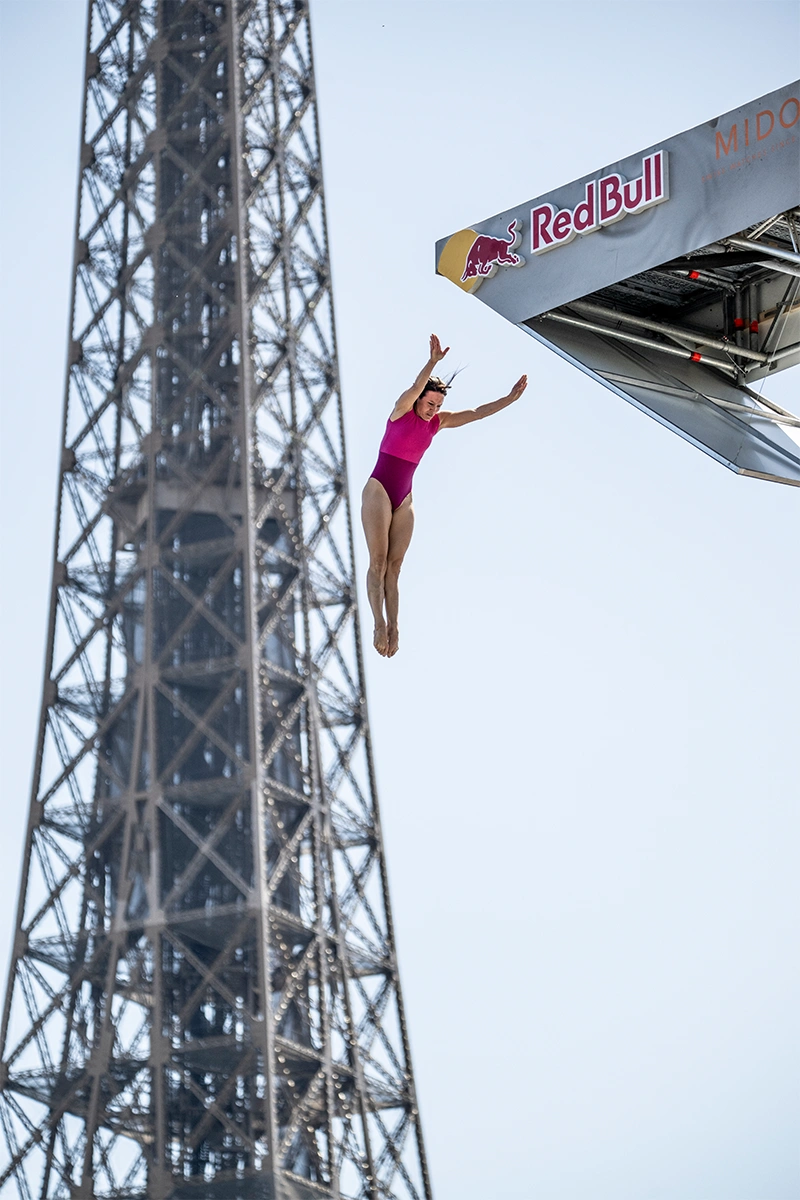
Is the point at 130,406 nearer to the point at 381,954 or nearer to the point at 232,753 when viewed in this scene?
the point at 232,753

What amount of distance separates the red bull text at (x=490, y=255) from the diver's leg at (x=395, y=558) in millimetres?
6549

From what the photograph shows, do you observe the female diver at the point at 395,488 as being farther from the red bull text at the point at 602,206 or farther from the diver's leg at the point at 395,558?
the red bull text at the point at 602,206

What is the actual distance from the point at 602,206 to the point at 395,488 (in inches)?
268

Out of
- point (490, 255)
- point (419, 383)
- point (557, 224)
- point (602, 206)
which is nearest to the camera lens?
point (419, 383)

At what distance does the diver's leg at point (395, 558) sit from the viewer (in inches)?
711

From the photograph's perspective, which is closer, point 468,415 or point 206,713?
point 468,415

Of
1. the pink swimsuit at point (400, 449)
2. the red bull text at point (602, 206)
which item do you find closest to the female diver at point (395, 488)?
the pink swimsuit at point (400, 449)

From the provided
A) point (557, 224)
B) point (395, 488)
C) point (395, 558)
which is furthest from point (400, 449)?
point (557, 224)

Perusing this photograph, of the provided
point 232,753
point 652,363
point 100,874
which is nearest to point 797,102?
point 652,363

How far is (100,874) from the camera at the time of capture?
149 feet

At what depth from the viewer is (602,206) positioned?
76.8 feet

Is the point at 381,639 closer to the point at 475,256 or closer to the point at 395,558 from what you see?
the point at 395,558

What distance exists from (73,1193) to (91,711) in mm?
9902

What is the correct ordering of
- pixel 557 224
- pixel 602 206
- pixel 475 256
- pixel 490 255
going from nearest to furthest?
pixel 602 206
pixel 557 224
pixel 490 255
pixel 475 256
